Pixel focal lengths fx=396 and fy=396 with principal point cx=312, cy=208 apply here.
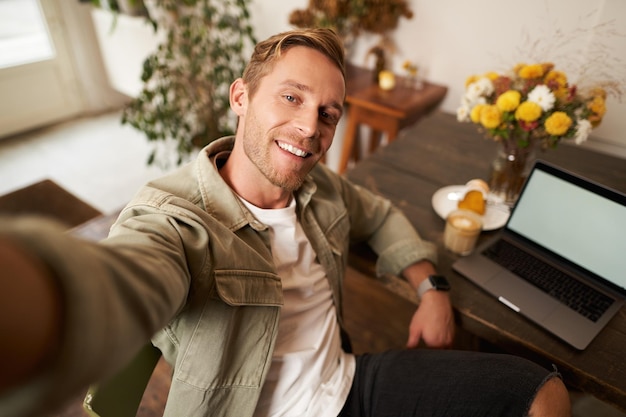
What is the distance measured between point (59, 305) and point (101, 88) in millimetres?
4334

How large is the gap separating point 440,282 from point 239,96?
2.33 ft

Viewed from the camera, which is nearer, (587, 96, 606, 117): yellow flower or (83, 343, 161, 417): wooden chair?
(83, 343, 161, 417): wooden chair

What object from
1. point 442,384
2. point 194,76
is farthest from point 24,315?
point 194,76

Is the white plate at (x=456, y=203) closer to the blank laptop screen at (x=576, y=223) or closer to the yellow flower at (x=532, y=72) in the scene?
the blank laptop screen at (x=576, y=223)

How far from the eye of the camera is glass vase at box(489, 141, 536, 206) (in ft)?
4.20

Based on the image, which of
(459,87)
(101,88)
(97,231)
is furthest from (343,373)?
(101,88)

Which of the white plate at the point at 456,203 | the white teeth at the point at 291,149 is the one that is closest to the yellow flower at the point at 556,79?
the white plate at the point at 456,203

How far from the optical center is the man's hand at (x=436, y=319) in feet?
3.31

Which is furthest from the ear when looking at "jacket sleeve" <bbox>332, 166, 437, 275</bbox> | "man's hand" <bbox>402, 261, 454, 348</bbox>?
"man's hand" <bbox>402, 261, 454, 348</bbox>

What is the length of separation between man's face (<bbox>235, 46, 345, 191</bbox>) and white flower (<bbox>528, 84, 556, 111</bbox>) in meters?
0.62

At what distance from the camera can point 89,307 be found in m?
0.37

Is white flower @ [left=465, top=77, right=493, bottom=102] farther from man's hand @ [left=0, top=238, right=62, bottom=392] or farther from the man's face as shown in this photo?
man's hand @ [left=0, top=238, right=62, bottom=392]

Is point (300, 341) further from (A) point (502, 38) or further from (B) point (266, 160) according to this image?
(A) point (502, 38)

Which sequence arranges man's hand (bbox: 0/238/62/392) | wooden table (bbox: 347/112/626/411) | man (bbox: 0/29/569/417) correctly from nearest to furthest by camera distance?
man's hand (bbox: 0/238/62/392) → man (bbox: 0/29/569/417) → wooden table (bbox: 347/112/626/411)
